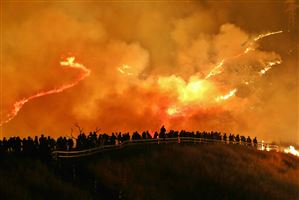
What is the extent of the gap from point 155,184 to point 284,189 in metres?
12.3

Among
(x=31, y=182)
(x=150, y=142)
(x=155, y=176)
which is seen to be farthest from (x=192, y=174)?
(x=31, y=182)

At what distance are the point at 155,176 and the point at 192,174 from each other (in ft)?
11.0

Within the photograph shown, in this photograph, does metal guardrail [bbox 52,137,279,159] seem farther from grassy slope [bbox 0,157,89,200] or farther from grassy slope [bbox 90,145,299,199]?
grassy slope [bbox 0,157,89,200]

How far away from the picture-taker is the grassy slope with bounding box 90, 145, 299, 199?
32906 mm

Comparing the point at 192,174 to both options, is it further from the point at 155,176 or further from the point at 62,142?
the point at 62,142

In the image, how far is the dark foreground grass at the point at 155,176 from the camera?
89.4ft

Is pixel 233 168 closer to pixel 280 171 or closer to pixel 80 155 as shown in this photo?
pixel 280 171

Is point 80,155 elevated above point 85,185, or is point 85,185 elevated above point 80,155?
point 80,155

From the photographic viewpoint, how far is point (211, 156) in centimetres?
4488

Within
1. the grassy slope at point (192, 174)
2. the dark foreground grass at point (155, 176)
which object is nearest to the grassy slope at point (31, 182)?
the dark foreground grass at point (155, 176)

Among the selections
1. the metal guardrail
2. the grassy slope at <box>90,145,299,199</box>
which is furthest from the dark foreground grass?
the metal guardrail

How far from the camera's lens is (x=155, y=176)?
35.3 m

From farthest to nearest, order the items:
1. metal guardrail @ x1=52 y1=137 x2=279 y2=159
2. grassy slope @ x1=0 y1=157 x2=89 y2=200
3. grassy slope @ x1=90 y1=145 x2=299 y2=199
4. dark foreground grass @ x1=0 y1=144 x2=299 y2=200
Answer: metal guardrail @ x1=52 y1=137 x2=279 y2=159 → grassy slope @ x1=90 y1=145 x2=299 y2=199 → dark foreground grass @ x1=0 y1=144 x2=299 y2=200 → grassy slope @ x1=0 y1=157 x2=89 y2=200

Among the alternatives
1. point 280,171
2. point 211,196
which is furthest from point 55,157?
point 280,171
